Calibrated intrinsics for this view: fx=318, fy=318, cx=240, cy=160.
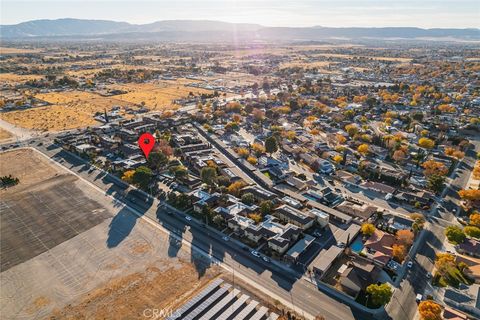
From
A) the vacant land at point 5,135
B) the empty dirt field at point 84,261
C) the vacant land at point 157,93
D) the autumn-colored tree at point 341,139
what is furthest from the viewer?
the vacant land at point 157,93

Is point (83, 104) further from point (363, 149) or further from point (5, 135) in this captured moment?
point (363, 149)

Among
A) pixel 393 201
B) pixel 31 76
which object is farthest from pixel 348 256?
pixel 31 76

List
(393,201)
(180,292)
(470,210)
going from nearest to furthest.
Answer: (180,292)
(470,210)
(393,201)

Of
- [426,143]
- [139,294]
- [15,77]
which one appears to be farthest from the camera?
[15,77]

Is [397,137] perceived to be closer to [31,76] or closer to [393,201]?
[393,201]

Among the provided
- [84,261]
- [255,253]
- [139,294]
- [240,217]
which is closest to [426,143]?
[240,217]

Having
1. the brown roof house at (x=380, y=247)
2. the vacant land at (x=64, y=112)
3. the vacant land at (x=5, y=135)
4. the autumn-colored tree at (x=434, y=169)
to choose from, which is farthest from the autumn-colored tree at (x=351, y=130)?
the vacant land at (x=5, y=135)

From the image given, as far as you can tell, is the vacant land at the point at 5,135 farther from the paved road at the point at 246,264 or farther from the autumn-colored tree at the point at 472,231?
the autumn-colored tree at the point at 472,231
